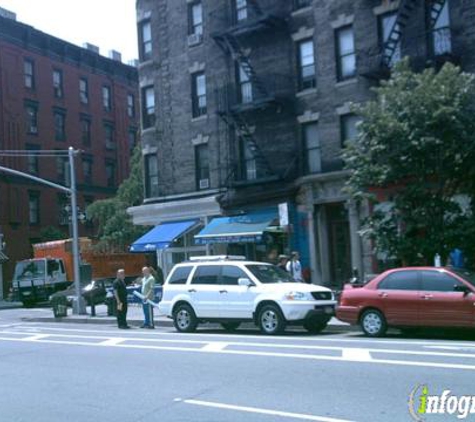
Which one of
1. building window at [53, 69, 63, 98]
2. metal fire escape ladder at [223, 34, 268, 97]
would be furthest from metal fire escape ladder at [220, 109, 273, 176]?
building window at [53, 69, 63, 98]

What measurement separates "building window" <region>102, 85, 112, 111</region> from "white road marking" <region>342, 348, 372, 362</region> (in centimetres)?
4470

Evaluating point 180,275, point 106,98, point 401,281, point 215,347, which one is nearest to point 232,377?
point 215,347

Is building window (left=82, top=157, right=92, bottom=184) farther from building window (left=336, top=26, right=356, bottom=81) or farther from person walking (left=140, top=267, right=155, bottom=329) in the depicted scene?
person walking (left=140, top=267, right=155, bottom=329)

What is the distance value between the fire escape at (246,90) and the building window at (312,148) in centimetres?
139

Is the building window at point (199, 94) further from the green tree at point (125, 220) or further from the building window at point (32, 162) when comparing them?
the building window at point (32, 162)

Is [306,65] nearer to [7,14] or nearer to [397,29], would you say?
[397,29]

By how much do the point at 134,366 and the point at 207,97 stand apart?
18611 mm

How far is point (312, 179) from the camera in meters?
24.8

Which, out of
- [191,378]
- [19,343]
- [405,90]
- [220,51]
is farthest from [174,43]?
[191,378]

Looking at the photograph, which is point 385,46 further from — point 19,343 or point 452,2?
point 19,343

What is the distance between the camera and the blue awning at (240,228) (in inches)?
990

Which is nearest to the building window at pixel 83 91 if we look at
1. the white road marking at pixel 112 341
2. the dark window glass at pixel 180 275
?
the dark window glass at pixel 180 275

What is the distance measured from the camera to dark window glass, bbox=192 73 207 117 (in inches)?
1164

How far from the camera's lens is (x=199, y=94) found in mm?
29828
